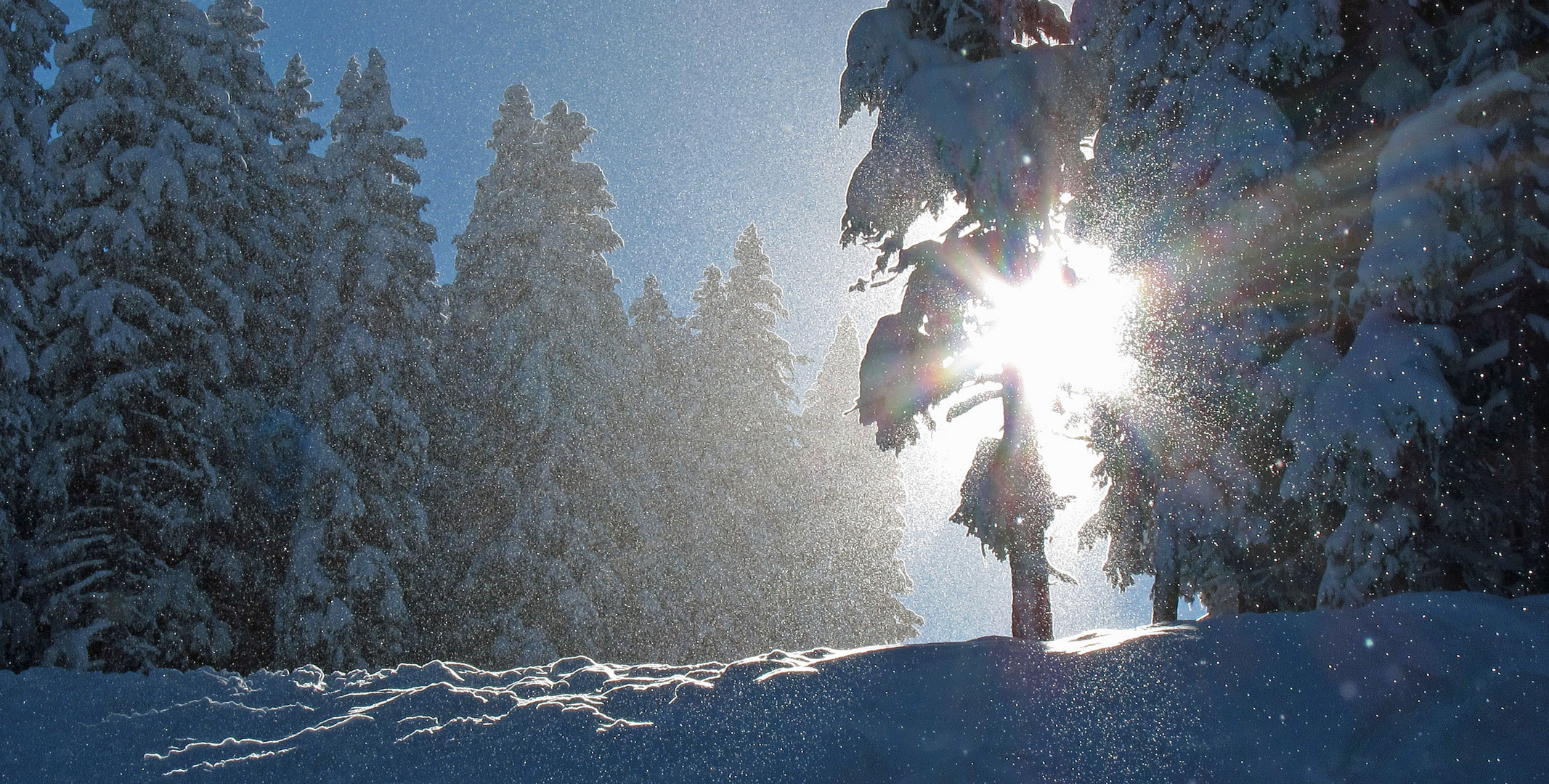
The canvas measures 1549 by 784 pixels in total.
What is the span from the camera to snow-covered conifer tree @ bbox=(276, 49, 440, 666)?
17.0m

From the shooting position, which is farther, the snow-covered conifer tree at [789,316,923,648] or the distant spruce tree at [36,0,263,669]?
the snow-covered conifer tree at [789,316,923,648]

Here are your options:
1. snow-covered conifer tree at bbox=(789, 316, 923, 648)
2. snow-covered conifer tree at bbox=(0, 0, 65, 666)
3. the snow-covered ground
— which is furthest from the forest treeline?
the snow-covered ground

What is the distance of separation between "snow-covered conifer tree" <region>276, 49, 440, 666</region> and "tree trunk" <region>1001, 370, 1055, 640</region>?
11875 millimetres

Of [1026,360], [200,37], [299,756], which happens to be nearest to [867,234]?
[1026,360]

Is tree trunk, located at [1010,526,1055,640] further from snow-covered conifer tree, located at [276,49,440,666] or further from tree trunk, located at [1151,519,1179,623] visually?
snow-covered conifer tree, located at [276,49,440,666]

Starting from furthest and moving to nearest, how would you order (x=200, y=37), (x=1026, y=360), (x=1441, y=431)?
(x=200, y=37) < (x=1026, y=360) < (x=1441, y=431)

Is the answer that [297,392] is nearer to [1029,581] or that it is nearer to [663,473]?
[663,473]

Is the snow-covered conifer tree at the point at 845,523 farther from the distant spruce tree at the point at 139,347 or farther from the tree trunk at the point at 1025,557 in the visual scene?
the tree trunk at the point at 1025,557

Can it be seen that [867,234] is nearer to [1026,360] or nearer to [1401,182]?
[1026,360]

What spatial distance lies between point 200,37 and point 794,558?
19.7 metres

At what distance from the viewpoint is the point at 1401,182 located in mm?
7324

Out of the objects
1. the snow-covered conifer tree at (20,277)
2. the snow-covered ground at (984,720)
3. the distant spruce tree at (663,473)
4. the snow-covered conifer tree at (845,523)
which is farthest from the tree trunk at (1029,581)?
the snow-covered conifer tree at (845,523)

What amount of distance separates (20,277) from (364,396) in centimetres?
566

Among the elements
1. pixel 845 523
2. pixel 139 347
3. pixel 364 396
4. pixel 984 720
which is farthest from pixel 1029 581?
pixel 845 523
